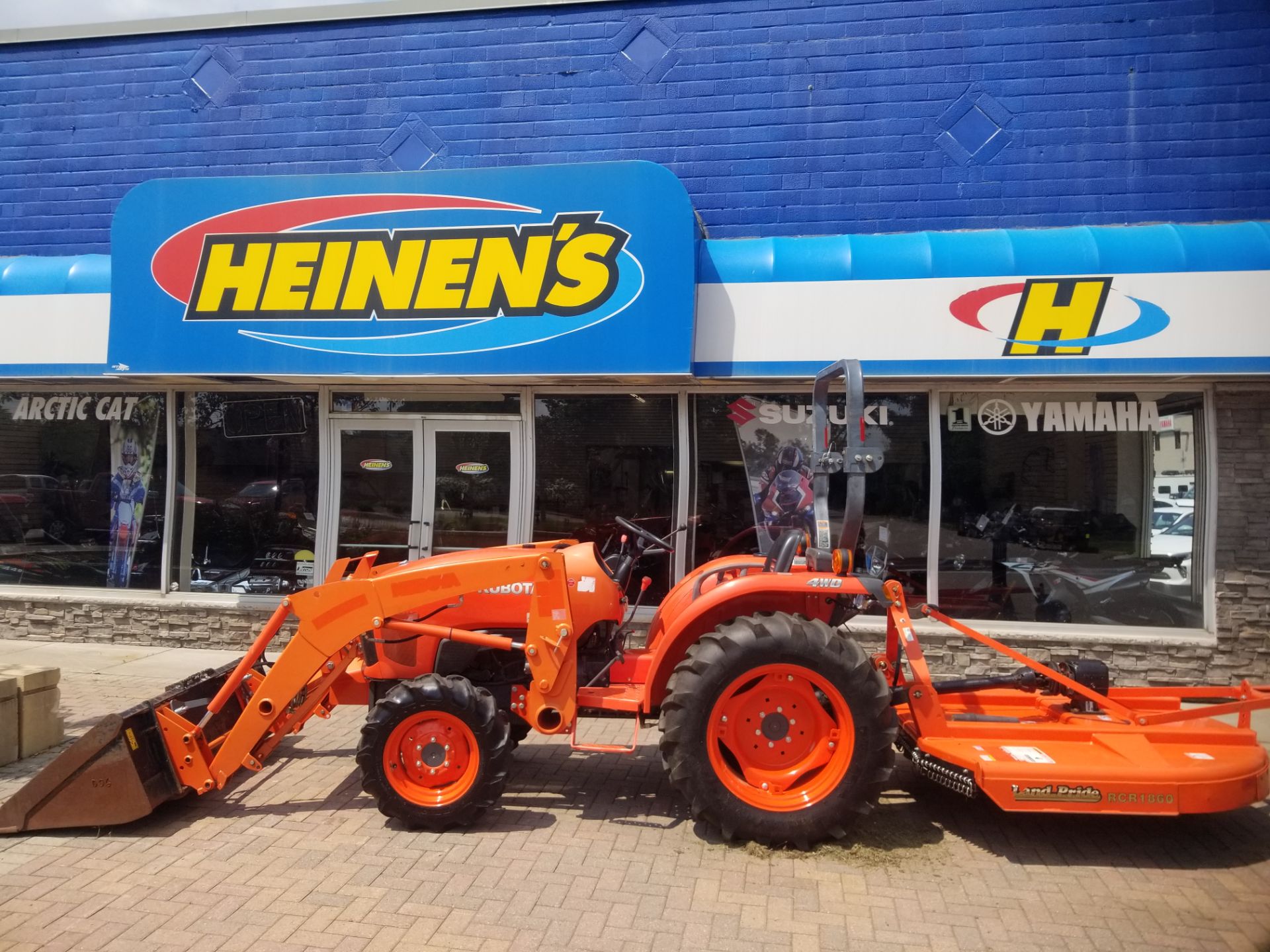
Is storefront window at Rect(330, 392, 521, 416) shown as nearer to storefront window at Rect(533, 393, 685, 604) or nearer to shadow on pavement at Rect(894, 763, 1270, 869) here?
storefront window at Rect(533, 393, 685, 604)

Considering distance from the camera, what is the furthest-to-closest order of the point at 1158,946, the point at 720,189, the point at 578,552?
the point at 720,189
the point at 578,552
the point at 1158,946

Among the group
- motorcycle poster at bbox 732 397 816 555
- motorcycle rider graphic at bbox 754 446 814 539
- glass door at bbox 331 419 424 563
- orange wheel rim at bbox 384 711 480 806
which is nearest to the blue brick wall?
motorcycle poster at bbox 732 397 816 555

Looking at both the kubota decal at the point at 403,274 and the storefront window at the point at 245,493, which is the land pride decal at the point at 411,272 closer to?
the kubota decal at the point at 403,274

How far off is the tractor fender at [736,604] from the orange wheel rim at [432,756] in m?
0.94

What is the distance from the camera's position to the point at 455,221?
7051mm

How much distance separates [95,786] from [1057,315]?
22.9 ft

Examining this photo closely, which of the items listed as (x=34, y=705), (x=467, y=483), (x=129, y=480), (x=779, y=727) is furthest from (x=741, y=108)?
(x=34, y=705)

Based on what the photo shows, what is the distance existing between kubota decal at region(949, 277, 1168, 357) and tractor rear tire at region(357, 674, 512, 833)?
15.8ft

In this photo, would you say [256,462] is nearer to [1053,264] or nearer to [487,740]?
[487,740]

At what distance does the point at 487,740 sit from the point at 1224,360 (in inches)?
238

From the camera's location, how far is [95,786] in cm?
414

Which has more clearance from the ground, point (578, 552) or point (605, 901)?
point (578, 552)

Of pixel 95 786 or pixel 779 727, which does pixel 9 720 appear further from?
pixel 779 727

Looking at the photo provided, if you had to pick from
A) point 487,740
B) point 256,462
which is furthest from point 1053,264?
point 256,462
